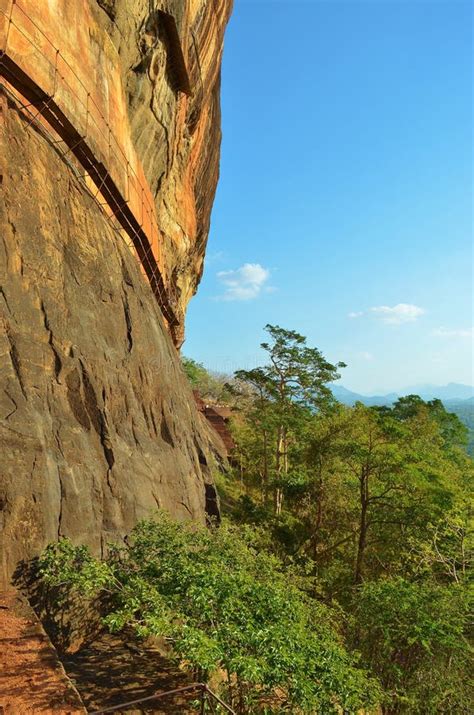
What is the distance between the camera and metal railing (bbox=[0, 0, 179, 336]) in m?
8.03

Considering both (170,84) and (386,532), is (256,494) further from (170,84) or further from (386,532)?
(170,84)

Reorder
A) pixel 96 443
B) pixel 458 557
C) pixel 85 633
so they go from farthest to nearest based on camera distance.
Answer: pixel 458 557
pixel 96 443
pixel 85 633

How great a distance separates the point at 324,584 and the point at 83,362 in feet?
38.3

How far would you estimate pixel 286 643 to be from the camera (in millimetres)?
4812

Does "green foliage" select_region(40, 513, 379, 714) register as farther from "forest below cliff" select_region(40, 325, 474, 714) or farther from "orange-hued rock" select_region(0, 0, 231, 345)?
"orange-hued rock" select_region(0, 0, 231, 345)

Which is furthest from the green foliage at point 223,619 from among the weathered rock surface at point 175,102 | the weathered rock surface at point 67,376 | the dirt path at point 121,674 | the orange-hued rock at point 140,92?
the weathered rock surface at point 175,102

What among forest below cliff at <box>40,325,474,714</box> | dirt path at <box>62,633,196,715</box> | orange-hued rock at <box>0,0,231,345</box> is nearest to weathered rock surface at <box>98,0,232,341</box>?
orange-hued rock at <box>0,0,231,345</box>

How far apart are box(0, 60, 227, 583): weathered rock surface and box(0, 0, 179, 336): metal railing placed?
2.68ft

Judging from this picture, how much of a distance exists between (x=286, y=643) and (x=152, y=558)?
245 centimetres

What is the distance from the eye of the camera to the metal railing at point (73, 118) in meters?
8.03

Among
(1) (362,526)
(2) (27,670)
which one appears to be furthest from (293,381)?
(2) (27,670)

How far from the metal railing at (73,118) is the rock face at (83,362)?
697mm

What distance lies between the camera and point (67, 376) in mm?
7387

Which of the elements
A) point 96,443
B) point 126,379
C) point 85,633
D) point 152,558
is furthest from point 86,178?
point 85,633
